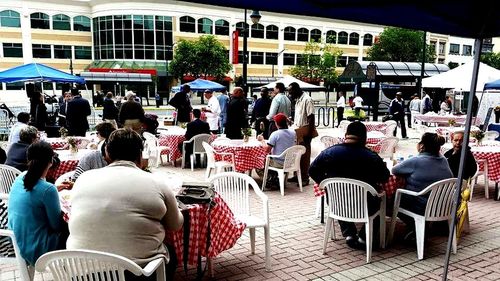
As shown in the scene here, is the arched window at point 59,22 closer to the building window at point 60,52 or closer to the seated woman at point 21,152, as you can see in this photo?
the building window at point 60,52

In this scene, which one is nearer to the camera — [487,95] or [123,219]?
[123,219]

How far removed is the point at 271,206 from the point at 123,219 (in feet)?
13.8

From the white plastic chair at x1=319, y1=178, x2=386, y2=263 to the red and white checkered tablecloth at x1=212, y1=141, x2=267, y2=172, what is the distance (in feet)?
9.89

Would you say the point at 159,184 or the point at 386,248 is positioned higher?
the point at 159,184

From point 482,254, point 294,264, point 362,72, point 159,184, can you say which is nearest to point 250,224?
point 294,264

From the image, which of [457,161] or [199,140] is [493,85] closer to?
[457,161]

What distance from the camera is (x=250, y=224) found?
13.0 ft

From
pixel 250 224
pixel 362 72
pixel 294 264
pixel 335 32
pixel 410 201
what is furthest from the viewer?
pixel 335 32

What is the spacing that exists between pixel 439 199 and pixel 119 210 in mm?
3360

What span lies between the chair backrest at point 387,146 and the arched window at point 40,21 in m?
46.7

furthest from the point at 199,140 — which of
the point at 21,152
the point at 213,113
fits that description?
the point at 21,152

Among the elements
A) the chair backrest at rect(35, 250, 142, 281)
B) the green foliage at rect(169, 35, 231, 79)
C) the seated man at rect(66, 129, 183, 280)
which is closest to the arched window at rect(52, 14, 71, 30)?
the green foliage at rect(169, 35, 231, 79)

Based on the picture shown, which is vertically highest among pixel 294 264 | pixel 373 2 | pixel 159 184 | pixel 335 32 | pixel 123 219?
pixel 335 32

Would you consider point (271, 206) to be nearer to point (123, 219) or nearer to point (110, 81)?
point (123, 219)
